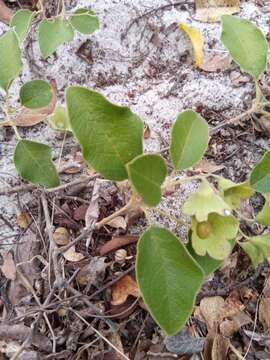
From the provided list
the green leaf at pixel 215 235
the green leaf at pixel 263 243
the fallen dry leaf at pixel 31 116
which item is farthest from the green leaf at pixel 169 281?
the fallen dry leaf at pixel 31 116

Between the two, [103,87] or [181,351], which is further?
[103,87]

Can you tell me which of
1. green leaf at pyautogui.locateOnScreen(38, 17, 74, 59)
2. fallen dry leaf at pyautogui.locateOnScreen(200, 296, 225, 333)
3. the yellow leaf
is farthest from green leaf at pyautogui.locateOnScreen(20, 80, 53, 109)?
fallen dry leaf at pyautogui.locateOnScreen(200, 296, 225, 333)

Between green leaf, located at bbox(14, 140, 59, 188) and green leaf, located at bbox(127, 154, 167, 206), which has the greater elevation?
green leaf, located at bbox(127, 154, 167, 206)

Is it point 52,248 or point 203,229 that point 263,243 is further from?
point 52,248

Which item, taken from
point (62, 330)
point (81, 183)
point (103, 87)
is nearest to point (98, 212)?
point (81, 183)

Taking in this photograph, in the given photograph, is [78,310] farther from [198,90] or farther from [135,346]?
[198,90]

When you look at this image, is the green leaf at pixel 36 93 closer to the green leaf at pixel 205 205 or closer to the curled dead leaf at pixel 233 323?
the green leaf at pixel 205 205

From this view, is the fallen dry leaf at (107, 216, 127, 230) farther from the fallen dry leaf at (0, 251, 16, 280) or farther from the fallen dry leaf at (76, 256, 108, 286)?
the fallen dry leaf at (0, 251, 16, 280)
